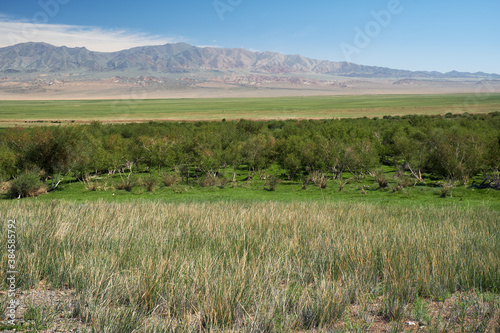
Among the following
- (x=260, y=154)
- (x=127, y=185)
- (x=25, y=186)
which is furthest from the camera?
(x=260, y=154)

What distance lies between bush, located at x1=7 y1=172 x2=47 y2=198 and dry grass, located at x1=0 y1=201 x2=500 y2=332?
2025 centimetres

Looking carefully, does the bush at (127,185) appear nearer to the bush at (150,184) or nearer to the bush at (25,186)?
the bush at (150,184)

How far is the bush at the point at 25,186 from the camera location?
27.7 m

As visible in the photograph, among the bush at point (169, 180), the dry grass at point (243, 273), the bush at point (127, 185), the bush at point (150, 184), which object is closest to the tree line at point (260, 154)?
the bush at point (169, 180)

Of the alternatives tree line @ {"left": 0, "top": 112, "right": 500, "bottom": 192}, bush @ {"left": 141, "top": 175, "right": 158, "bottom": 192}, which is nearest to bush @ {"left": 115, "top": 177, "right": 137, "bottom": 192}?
bush @ {"left": 141, "top": 175, "right": 158, "bottom": 192}

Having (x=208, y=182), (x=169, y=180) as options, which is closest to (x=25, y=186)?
(x=169, y=180)

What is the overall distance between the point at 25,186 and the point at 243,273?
27832 millimetres

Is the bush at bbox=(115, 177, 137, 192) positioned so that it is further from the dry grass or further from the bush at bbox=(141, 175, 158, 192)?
the dry grass

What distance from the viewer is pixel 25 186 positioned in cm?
2791

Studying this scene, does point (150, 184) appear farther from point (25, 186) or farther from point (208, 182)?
point (25, 186)

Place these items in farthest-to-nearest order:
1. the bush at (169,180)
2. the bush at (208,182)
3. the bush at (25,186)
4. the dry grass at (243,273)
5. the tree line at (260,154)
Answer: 1. the bush at (208,182)
2. the bush at (169,180)
3. the tree line at (260,154)
4. the bush at (25,186)
5. the dry grass at (243,273)

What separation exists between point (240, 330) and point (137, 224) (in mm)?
6338

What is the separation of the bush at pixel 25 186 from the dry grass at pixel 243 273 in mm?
20245

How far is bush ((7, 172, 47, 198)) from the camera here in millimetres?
27719
